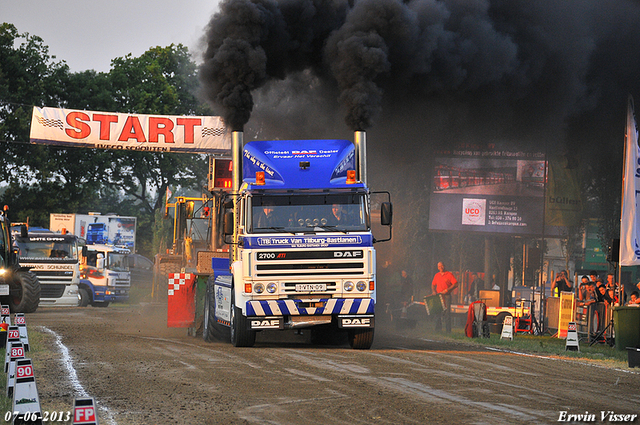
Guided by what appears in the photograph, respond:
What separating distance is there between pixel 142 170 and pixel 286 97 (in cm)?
3272

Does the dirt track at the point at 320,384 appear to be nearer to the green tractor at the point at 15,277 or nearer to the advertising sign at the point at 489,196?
the green tractor at the point at 15,277

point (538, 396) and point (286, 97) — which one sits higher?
point (286, 97)

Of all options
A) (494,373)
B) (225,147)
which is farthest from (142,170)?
(494,373)

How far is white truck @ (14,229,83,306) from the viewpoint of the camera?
29750 millimetres

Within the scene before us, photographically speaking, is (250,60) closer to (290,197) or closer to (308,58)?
(308,58)

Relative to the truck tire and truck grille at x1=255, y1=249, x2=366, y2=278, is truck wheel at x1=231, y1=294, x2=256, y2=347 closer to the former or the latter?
truck grille at x1=255, y1=249, x2=366, y2=278

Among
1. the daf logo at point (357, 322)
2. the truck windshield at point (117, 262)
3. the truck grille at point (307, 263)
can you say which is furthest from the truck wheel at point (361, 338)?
the truck windshield at point (117, 262)

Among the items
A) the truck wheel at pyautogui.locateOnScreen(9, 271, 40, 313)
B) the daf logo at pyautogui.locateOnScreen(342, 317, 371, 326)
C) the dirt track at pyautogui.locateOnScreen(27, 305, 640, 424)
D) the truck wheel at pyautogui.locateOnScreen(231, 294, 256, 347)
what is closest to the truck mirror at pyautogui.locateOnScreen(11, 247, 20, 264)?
the truck wheel at pyautogui.locateOnScreen(9, 271, 40, 313)

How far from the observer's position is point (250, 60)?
19.9 meters

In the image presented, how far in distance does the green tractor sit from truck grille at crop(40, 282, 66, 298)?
4.14 m

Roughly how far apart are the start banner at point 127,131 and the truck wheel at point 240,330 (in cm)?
1358

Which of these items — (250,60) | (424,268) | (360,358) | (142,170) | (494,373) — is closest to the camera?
(494,373)

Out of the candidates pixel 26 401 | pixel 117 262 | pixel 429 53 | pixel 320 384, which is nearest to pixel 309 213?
pixel 320 384

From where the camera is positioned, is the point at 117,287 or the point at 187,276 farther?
the point at 117,287
